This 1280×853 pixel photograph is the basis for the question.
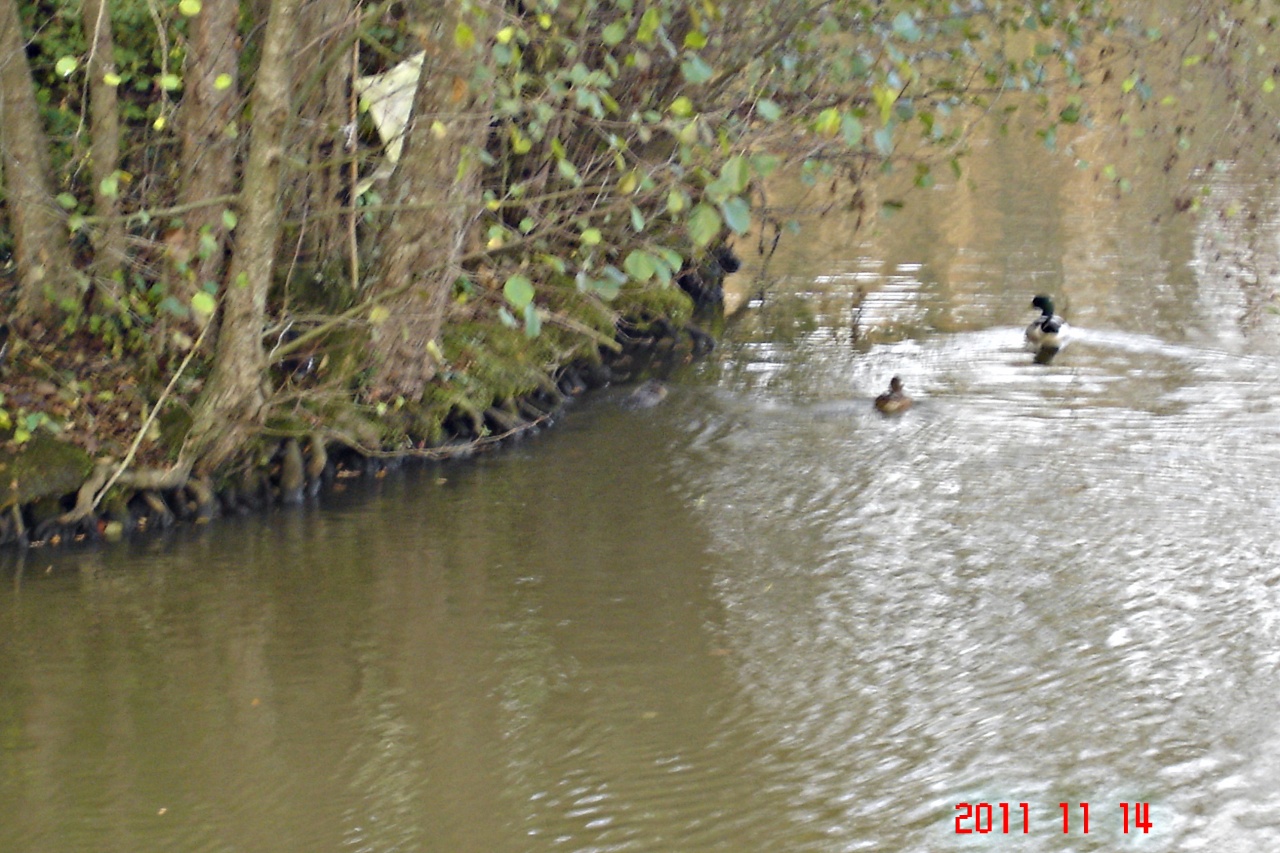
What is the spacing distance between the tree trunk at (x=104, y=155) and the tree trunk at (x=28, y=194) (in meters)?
0.24

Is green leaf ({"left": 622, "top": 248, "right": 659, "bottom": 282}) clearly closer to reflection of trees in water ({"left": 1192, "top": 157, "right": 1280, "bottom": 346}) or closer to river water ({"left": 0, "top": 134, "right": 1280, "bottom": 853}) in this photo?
river water ({"left": 0, "top": 134, "right": 1280, "bottom": 853})

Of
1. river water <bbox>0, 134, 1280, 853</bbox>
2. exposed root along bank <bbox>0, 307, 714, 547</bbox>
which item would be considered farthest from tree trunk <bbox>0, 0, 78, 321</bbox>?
river water <bbox>0, 134, 1280, 853</bbox>

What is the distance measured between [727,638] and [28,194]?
17.8ft

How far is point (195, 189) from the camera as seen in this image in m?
8.65

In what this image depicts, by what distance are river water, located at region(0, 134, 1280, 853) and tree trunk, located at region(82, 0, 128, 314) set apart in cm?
181

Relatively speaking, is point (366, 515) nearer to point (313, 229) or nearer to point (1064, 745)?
point (313, 229)

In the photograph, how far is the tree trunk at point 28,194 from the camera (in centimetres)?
836

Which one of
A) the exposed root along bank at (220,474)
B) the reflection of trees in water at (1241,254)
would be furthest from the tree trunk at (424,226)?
the reflection of trees in water at (1241,254)

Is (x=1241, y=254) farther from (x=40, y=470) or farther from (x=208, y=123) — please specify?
(x=40, y=470)

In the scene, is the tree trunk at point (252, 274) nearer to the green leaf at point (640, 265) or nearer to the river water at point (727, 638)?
the river water at point (727, 638)

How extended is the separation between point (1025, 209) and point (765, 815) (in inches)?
551

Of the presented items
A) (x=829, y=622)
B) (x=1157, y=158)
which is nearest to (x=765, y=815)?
(x=829, y=622)
